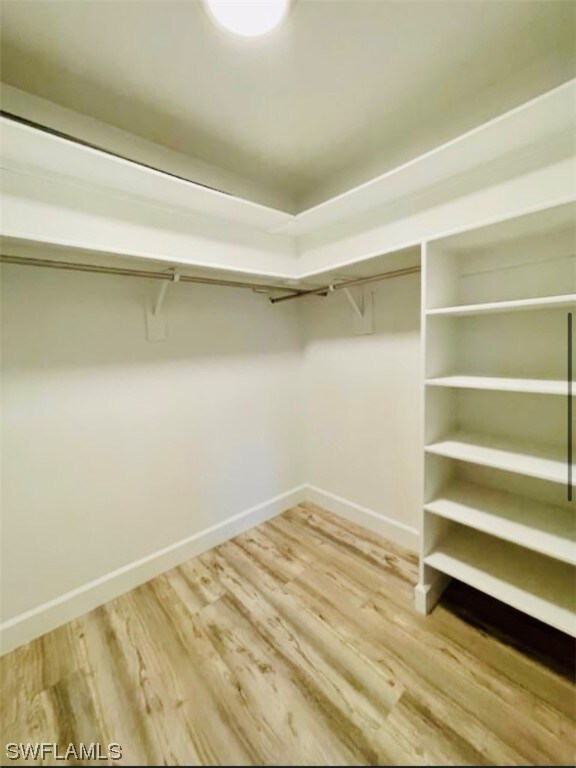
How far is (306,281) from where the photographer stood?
218 cm

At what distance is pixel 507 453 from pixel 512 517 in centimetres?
29

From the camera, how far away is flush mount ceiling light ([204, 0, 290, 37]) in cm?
105

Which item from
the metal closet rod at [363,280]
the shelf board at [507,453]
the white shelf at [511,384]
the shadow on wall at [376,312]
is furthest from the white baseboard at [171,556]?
the metal closet rod at [363,280]

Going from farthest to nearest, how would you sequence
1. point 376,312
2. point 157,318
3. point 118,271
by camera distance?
point 376,312
point 157,318
point 118,271

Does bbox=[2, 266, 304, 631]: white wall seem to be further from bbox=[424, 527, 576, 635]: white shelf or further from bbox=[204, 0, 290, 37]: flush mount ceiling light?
bbox=[424, 527, 576, 635]: white shelf

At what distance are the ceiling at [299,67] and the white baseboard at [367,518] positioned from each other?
2257 millimetres

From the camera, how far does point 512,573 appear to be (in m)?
1.48

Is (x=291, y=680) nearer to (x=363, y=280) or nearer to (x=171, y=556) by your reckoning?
(x=171, y=556)

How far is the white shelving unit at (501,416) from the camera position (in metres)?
1.33

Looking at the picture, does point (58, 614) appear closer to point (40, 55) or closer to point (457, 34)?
point (40, 55)

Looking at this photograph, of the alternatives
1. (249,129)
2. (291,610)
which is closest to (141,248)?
(249,129)

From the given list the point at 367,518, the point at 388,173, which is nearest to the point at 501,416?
the point at 367,518

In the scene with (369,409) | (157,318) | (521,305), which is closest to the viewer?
(521,305)

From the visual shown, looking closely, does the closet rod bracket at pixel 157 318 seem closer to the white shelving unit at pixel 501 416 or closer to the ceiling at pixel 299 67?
the ceiling at pixel 299 67
